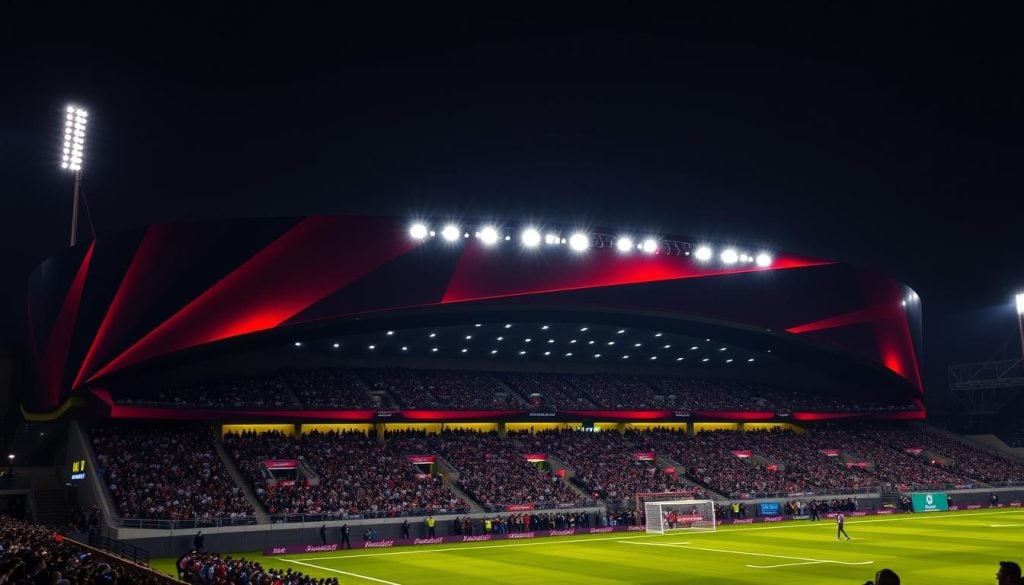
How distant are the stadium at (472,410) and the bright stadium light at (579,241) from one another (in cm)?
32

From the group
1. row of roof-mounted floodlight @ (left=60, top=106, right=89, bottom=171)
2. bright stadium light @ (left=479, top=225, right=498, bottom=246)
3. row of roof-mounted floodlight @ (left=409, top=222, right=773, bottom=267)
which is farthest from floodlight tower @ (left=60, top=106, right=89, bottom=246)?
bright stadium light @ (left=479, top=225, right=498, bottom=246)

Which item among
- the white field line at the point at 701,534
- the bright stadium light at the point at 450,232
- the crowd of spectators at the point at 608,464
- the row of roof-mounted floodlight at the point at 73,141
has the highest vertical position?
the row of roof-mounted floodlight at the point at 73,141

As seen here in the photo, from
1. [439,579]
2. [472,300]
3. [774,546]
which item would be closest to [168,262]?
[472,300]

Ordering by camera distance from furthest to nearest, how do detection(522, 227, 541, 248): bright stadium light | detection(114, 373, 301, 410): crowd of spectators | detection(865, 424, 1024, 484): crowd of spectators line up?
detection(865, 424, 1024, 484): crowd of spectators
detection(522, 227, 541, 248): bright stadium light
detection(114, 373, 301, 410): crowd of spectators

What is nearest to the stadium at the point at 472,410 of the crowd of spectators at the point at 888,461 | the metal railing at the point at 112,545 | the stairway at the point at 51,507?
the metal railing at the point at 112,545

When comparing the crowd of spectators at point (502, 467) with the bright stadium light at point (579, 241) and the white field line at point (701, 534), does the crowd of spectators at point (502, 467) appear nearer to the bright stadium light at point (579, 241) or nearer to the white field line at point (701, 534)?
the white field line at point (701, 534)

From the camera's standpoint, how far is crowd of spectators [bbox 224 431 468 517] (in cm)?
4406

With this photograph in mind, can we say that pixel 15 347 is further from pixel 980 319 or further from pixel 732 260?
pixel 980 319

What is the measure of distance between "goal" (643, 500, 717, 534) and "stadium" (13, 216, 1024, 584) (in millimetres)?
158

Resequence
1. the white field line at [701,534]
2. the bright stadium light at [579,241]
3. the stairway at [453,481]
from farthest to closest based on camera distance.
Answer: the bright stadium light at [579,241]
the stairway at [453,481]
the white field line at [701,534]

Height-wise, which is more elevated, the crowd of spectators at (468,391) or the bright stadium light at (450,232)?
the bright stadium light at (450,232)

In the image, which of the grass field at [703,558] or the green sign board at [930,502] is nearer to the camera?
the grass field at [703,558]

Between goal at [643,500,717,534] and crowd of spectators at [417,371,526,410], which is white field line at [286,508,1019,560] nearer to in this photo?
goal at [643,500,717,534]

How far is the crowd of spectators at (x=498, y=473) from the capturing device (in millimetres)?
50969
